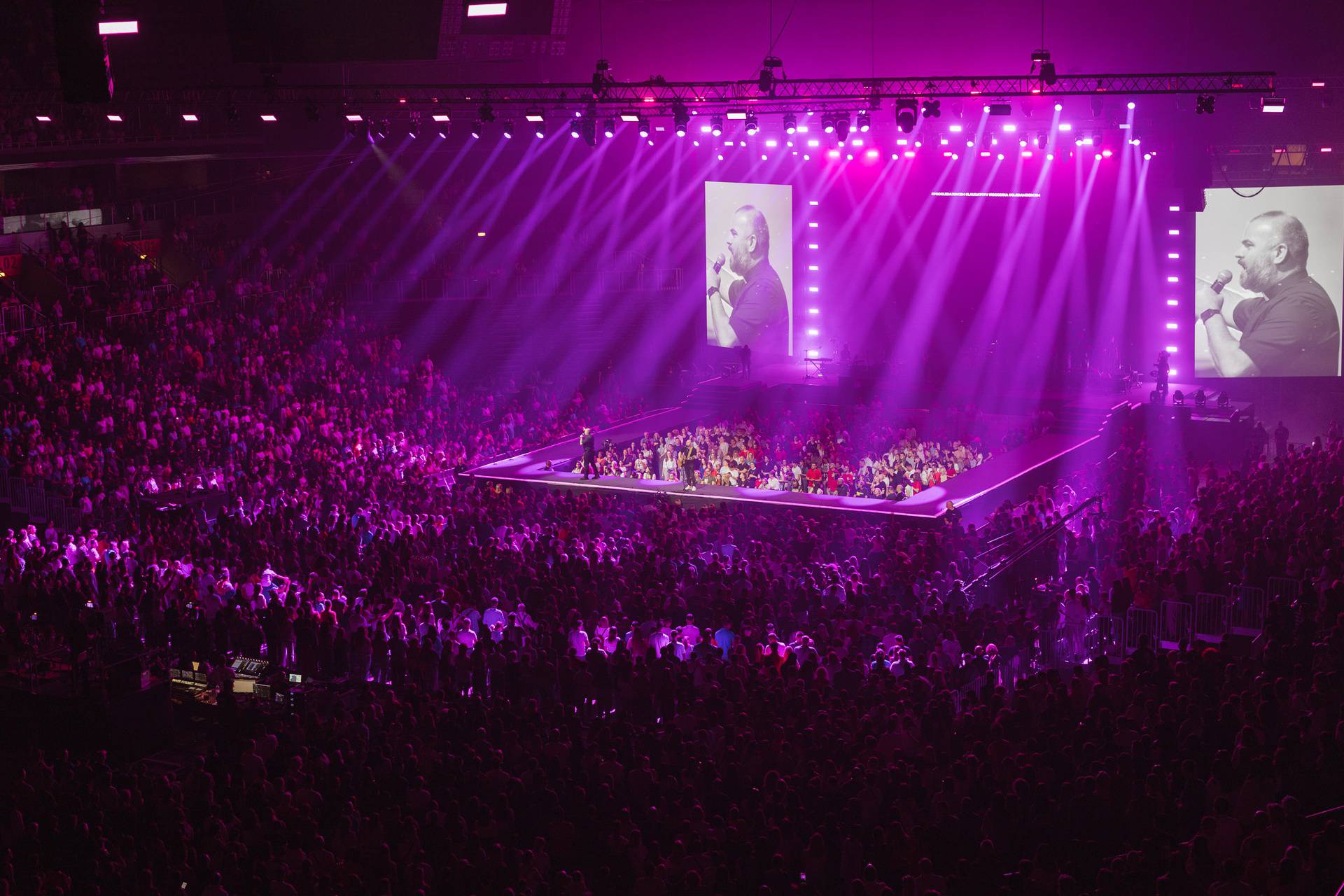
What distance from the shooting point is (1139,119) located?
24.9 meters

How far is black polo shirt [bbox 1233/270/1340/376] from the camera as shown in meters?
25.9

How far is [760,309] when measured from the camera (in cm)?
3234

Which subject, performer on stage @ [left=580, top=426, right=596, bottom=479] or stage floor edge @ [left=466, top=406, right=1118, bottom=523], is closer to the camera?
stage floor edge @ [left=466, top=406, right=1118, bottom=523]

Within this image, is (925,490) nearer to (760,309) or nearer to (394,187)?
(760,309)

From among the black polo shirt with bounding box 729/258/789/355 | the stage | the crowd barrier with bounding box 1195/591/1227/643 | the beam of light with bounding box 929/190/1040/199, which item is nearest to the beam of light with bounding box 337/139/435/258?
the black polo shirt with bounding box 729/258/789/355

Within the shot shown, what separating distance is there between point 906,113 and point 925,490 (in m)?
6.37

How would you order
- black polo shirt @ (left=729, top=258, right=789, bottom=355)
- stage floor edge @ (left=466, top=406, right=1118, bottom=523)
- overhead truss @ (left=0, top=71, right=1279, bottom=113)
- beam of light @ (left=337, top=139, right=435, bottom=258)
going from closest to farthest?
1. overhead truss @ (left=0, top=71, right=1279, bottom=113)
2. stage floor edge @ (left=466, top=406, right=1118, bottom=523)
3. black polo shirt @ (left=729, top=258, right=789, bottom=355)
4. beam of light @ (left=337, top=139, right=435, bottom=258)

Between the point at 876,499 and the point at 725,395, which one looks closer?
the point at 876,499

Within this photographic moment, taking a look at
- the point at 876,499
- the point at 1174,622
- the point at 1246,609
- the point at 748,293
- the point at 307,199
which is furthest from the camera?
the point at 748,293

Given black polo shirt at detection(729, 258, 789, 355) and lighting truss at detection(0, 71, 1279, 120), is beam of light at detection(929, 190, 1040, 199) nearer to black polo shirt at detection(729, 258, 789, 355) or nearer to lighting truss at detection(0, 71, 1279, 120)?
black polo shirt at detection(729, 258, 789, 355)

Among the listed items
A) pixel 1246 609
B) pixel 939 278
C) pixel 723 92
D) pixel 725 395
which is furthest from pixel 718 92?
pixel 1246 609

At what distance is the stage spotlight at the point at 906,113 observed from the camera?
19.6m

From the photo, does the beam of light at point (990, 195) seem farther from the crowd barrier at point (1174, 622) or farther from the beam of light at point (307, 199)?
the crowd barrier at point (1174, 622)

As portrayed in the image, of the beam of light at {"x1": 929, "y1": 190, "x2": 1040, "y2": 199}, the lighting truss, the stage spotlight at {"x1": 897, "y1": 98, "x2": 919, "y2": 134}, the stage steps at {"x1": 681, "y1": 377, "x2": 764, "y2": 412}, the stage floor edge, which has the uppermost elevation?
the lighting truss
